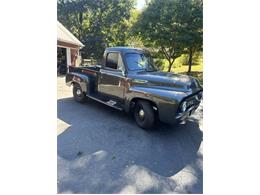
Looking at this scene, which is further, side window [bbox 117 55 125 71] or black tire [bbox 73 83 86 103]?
black tire [bbox 73 83 86 103]

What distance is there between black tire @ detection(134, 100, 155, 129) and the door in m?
0.54

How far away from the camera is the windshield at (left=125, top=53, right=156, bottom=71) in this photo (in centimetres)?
495

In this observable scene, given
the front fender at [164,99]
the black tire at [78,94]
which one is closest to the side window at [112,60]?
the front fender at [164,99]

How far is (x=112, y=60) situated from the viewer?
17.1 feet

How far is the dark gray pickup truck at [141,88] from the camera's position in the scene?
3979mm

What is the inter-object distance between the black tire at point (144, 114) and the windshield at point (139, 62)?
37.9 inches

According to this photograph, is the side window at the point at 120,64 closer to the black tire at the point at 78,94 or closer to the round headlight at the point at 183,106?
the round headlight at the point at 183,106

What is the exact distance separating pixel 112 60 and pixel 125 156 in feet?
8.70

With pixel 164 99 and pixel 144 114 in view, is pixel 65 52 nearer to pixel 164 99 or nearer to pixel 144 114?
pixel 144 114

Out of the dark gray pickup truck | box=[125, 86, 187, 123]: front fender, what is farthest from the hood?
box=[125, 86, 187, 123]: front fender

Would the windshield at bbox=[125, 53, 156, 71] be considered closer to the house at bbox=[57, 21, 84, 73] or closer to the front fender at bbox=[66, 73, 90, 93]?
the front fender at bbox=[66, 73, 90, 93]
